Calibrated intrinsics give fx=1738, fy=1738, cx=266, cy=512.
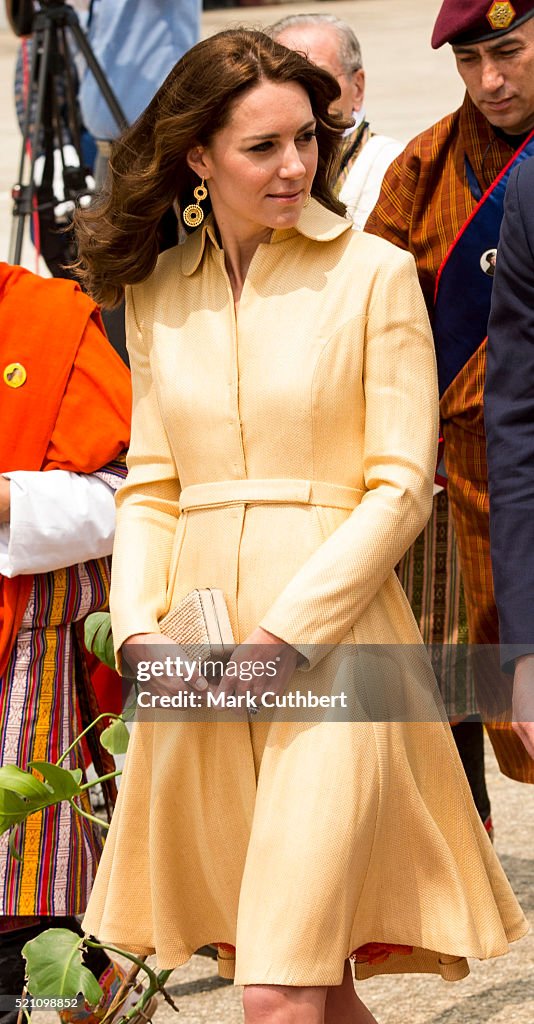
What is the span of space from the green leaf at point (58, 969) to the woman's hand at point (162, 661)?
494 millimetres

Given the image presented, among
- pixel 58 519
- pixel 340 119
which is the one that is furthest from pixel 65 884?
pixel 340 119

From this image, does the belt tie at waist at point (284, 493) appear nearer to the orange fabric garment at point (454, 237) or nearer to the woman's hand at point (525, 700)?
the woman's hand at point (525, 700)

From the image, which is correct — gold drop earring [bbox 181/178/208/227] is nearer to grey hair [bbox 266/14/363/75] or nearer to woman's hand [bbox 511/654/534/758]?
woman's hand [bbox 511/654/534/758]

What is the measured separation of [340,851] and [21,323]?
4.53 ft

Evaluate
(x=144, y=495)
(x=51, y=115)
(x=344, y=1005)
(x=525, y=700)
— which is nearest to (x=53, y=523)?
(x=144, y=495)

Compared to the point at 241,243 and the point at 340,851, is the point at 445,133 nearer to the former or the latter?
A: the point at 241,243

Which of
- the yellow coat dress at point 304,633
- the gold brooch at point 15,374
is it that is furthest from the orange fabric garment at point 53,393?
the yellow coat dress at point 304,633

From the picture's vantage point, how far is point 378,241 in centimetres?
265

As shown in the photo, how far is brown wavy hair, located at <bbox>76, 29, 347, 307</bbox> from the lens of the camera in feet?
8.61

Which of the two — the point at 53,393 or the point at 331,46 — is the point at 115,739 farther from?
the point at 331,46

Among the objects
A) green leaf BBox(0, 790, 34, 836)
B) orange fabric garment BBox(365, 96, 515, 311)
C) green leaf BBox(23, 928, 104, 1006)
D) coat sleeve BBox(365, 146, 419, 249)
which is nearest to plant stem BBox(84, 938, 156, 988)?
green leaf BBox(23, 928, 104, 1006)

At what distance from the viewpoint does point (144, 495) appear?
9.15 feet

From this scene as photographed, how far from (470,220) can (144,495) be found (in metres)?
0.89

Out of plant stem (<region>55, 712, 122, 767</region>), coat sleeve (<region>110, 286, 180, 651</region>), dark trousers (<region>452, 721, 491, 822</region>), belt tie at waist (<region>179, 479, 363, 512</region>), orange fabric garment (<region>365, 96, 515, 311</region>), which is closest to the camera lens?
belt tie at waist (<region>179, 479, 363, 512</region>)
